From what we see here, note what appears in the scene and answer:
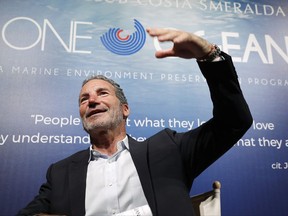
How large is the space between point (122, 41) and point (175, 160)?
4.10 feet

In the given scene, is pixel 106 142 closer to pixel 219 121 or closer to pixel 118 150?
pixel 118 150

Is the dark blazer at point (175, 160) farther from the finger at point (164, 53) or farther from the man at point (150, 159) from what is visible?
the finger at point (164, 53)

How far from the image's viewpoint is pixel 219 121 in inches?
51.5

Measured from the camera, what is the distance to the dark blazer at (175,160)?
124cm

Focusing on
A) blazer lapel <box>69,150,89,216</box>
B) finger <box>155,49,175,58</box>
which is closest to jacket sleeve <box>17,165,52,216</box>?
blazer lapel <box>69,150,89,216</box>

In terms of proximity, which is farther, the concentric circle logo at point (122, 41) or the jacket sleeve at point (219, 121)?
the concentric circle logo at point (122, 41)

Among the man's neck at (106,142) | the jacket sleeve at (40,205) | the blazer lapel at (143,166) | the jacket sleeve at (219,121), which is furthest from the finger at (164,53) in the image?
the jacket sleeve at (40,205)

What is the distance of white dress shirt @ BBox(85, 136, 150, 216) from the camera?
4.36 feet

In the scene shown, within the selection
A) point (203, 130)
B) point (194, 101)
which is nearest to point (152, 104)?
point (194, 101)

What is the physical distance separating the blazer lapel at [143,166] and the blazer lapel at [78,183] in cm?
24

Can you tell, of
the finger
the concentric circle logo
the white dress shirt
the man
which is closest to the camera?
the finger

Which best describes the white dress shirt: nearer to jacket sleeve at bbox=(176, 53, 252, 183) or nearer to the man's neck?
the man's neck

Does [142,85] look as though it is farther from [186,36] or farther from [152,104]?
[186,36]

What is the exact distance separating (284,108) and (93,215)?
170cm
